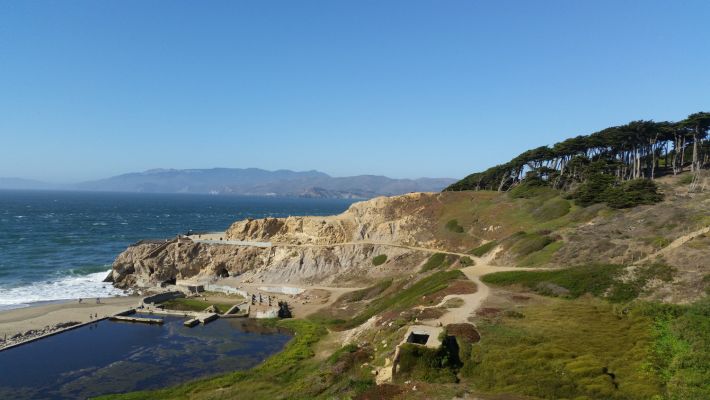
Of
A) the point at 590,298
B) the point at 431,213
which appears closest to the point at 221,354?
the point at 590,298

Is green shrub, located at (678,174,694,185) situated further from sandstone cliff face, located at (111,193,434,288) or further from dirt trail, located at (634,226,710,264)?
sandstone cliff face, located at (111,193,434,288)

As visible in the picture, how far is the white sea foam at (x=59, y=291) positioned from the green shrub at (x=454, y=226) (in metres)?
60.1

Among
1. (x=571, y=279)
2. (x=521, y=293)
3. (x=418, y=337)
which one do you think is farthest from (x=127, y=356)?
(x=571, y=279)

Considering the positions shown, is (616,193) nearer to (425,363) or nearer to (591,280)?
(591,280)

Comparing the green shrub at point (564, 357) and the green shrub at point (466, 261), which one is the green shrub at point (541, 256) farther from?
the green shrub at point (564, 357)

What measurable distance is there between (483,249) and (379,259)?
61.4 feet

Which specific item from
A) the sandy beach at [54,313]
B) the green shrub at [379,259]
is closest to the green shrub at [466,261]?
the green shrub at [379,259]

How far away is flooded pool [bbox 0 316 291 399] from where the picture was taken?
129 ft

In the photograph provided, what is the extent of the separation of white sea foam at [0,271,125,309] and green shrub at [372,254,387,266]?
45.0 meters

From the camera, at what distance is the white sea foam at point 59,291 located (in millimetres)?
68750

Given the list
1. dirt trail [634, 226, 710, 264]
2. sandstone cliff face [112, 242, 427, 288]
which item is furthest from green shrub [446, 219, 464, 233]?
dirt trail [634, 226, 710, 264]

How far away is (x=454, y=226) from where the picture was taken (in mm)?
81312

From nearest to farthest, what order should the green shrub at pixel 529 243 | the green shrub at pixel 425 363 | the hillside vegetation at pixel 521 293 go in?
the hillside vegetation at pixel 521 293 < the green shrub at pixel 425 363 < the green shrub at pixel 529 243

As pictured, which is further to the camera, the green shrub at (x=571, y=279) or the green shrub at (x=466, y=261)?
the green shrub at (x=466, y=261)
